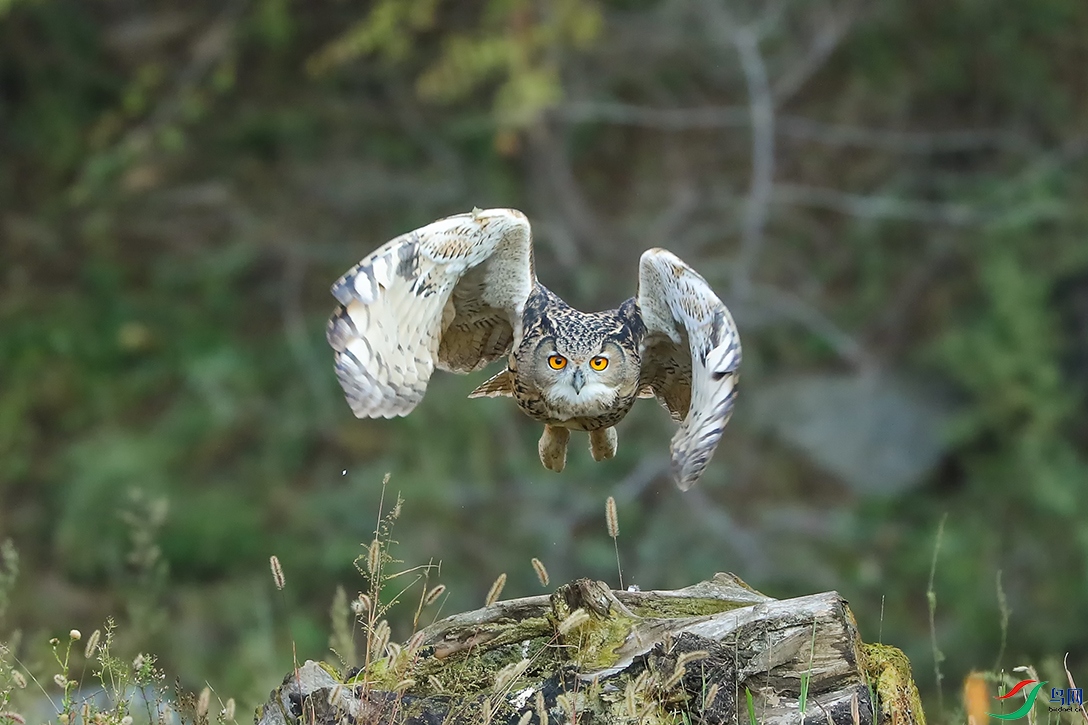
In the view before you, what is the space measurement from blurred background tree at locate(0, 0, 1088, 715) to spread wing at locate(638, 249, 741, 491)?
3.93 meters

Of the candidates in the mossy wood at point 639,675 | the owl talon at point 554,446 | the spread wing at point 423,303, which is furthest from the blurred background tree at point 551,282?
Result: the mossy wood at point 639,675

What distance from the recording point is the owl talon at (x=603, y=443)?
3.79 m

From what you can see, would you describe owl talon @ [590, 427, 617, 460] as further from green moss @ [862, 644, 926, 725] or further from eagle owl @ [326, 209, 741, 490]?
green moss @ [862, 644, 926, 725]

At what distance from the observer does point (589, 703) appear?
2.62 m

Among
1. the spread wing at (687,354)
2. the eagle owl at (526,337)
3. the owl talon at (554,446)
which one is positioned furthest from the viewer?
the owl talon at (554,446)

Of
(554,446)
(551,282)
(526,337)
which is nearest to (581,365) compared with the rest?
(526,337)

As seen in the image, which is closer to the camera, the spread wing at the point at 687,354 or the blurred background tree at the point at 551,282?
the spread wing at the point at 687,354

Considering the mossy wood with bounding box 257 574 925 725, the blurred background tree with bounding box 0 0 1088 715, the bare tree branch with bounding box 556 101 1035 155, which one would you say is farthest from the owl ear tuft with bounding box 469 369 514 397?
the bare tree branch with bounding box 556 101 1035 155

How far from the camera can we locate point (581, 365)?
10.8 feet

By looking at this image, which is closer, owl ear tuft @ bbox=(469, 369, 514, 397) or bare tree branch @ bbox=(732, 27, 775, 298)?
owl ear tuft @ bbox=(469, 369, 514, 397)

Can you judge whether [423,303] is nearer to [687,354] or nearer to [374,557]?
[687,354]

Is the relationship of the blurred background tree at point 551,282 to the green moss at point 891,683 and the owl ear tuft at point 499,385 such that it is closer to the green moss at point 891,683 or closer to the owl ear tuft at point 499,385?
the owl ear tuft at point 499,385

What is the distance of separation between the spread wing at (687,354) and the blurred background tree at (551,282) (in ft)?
12.9

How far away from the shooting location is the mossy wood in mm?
2600
